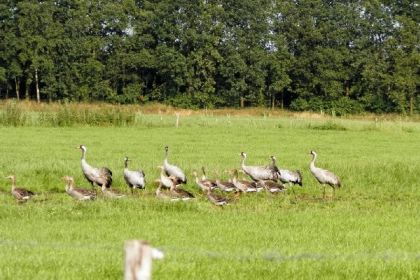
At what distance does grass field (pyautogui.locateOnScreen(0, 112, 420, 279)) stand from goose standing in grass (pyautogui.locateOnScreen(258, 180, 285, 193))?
1.27ft

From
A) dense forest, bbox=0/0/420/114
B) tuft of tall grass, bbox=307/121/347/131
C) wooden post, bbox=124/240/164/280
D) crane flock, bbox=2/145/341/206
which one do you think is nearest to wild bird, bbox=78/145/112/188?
crane flock, bbox=2/145/341/206

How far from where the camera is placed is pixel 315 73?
311 ft

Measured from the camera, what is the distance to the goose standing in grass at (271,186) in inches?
852

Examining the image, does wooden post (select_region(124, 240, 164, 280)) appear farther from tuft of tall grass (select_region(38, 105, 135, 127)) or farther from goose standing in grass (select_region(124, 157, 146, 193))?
tuft of tall grass (select_region(38, 105, 135, 127))

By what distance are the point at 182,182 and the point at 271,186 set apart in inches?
122

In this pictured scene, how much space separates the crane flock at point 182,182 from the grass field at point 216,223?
1.25ft

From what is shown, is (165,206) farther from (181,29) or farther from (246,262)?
(181,29)

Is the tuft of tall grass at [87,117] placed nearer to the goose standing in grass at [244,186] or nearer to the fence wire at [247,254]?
the goose standing in grass at [244,186]

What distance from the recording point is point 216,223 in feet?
52.5

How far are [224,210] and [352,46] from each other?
3246 inches

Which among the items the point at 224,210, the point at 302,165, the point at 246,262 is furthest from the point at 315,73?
the point at 246,262

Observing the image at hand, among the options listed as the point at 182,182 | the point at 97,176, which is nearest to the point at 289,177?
the point at 182,182

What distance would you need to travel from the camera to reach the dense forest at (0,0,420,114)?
89.1 m

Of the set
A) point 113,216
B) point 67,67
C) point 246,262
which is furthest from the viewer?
point 67,67
